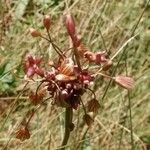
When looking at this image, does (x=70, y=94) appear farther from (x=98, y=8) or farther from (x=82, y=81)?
(x=98, y=8)

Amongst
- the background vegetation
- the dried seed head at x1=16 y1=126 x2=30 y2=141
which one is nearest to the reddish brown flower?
the dried seed head at x1=16 y1=126 x2=30 y2=141

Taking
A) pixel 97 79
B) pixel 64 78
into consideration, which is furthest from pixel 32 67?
pixel 97 79

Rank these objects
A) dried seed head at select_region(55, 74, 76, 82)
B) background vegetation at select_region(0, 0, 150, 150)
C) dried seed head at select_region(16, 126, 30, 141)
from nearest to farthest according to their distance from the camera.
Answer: dried seed head at select_region(55, 74, 76, 82) < dried seed head at select_region(16, 126, 30, 141) < background vegetation at select_region(0, 0, 150, 150)

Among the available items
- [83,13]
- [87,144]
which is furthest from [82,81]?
[83,13]

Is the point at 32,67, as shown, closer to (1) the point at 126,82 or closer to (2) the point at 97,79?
(1) the point at 126,82

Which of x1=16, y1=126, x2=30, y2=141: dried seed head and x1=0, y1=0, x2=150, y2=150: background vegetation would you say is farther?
x1=0, y1=0, x2=150, y2=150: background vegetation

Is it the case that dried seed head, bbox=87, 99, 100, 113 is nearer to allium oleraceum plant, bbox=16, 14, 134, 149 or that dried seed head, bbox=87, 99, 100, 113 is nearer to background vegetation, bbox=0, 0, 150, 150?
allium oleraceum plant, bbox=16, 14, 134, 149

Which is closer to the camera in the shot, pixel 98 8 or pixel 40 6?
pixel 98 8

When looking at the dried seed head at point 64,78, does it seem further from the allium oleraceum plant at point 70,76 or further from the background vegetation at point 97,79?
the background vegetation at point 97,79
